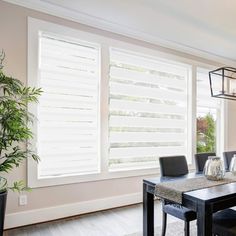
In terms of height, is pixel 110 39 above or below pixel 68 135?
above

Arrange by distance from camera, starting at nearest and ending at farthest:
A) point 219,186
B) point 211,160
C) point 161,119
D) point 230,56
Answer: point 219,186
point 211,160
point 161,119
point 230,56

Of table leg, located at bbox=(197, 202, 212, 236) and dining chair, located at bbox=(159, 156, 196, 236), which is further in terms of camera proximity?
dining chair, located at bbox=(159, 156, 196, 236)

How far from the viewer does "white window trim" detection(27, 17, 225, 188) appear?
2918mm

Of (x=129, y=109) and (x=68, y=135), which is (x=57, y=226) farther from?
(x=129, y=109)

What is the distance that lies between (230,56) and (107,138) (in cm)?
344

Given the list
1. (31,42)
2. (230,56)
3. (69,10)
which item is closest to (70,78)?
(31,42)

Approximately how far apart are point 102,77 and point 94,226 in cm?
206

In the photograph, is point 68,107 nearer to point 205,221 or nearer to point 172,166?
point 172,166

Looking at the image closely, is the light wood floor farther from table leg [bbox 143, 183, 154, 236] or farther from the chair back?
the chair back

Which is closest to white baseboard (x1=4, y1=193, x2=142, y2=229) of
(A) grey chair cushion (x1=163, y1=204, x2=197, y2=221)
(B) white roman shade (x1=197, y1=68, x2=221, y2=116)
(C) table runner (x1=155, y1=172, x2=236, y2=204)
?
(A) grey chair cushion (x1=163, y1=204, x2=197, y2=221)

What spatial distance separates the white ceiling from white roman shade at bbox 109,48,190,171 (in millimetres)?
430

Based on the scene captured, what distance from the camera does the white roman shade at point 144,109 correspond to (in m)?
3.67

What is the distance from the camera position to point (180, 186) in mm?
1954

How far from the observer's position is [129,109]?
3.80m
